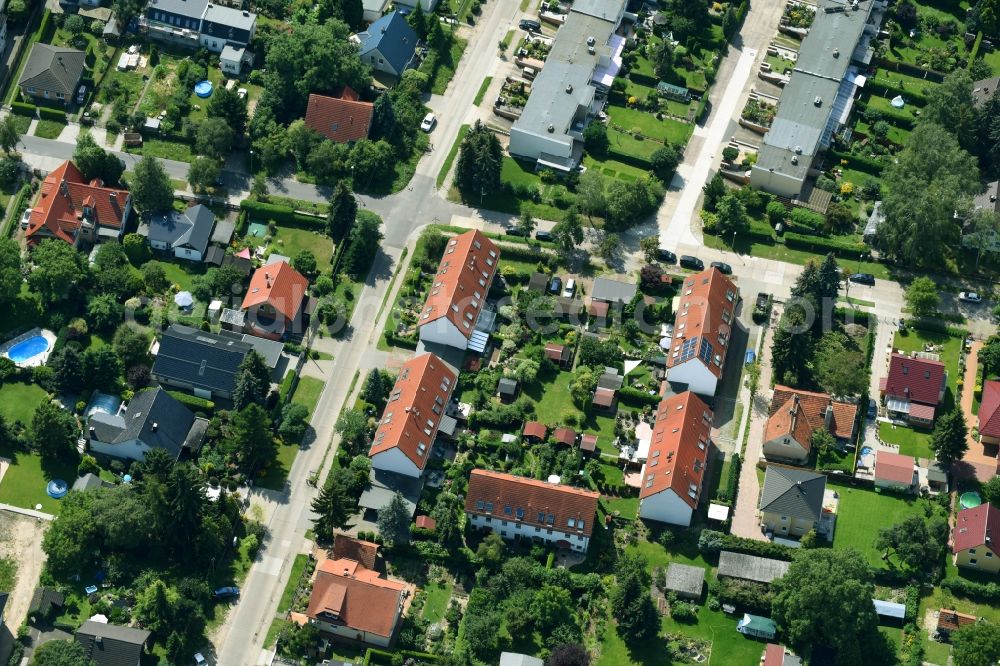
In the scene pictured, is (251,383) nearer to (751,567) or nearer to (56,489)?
(56,489)

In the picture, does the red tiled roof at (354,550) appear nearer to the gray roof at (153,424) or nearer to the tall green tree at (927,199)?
the gray roof at (153,424)

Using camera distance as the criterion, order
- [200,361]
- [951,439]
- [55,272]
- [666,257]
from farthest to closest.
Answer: [666,257]
[55,272]
[200,361]
[951,439]

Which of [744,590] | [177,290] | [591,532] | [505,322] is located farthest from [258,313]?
[744,590]

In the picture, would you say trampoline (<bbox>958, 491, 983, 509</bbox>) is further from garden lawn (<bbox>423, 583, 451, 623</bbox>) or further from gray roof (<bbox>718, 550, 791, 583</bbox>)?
garden lawn (<bbox>423, 583, 451, 623</bbox>)

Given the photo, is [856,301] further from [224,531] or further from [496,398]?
[224,531]

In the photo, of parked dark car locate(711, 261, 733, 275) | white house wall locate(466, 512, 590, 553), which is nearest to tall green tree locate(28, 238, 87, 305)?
white house wall locate(466, 512, 590, 553)

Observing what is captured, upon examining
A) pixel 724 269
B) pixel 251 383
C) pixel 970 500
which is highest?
pixel 724 269

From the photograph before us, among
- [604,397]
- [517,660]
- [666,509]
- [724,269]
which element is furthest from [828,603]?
[724,269]

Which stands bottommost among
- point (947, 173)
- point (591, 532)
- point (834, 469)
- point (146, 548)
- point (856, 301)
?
point (146, 548)
